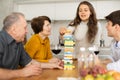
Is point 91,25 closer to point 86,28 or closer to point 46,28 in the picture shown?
point 86,28

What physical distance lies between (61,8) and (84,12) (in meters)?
1.61

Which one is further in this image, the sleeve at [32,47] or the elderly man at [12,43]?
the sleeve at [32,47]

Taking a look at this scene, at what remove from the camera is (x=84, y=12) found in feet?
8.36

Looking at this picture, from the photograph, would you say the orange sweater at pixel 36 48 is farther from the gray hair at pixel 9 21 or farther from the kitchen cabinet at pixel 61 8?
the kitchen cabinet at pixel 61 8

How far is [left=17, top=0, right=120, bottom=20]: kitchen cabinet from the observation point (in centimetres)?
401

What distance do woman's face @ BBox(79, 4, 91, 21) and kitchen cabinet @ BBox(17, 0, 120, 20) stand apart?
4.95ft

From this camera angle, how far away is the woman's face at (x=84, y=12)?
8.31 feet

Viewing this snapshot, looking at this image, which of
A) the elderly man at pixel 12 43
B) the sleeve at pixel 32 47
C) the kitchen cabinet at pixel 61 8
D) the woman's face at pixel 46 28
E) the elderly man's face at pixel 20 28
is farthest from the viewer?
the kitchen cabinet at pixel 61 8

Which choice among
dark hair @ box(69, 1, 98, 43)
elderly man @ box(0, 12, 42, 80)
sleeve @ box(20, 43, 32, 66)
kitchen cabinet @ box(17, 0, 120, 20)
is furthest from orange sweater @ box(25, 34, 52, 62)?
kitchen cabinet @ box(17, 0, 120, 20)

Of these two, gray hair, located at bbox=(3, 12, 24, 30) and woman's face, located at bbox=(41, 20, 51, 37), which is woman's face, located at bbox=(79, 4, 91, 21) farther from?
gray hair, located at bbox=(3, 12, 24, 30)

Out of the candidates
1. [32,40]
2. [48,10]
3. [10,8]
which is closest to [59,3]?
[48,10]

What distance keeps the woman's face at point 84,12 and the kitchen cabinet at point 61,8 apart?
1.51 m

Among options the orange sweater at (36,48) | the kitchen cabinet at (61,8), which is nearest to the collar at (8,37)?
the orange sweater at (36,48)

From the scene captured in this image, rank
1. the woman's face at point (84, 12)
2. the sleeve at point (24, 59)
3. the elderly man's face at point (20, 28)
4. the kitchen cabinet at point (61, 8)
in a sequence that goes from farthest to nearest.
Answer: the kitchen cabinet at point (61, 8)
the woman's face at point (84, 12)
the sleeve at point (24, 59)
the elderly man's face at point (20, 28)
